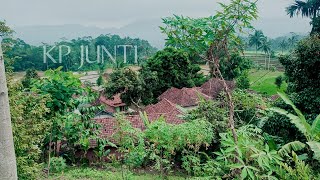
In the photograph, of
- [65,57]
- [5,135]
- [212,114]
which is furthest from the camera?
[65,57]

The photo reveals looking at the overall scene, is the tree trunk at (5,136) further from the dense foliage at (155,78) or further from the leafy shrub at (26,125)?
the dense foliage at (155,78)

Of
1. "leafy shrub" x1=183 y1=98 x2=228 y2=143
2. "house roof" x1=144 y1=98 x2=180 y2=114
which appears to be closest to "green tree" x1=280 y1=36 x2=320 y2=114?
"leafy shrub" x1=183 y1=98 x2=228 y2=143

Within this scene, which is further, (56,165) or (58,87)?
(56,165)

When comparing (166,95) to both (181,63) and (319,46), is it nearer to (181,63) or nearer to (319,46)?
(181,63)

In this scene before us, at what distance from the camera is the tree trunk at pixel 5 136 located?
2.86m

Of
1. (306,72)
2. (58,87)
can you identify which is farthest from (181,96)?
(58,87)

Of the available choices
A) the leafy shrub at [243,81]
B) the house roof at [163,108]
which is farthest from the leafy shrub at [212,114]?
the leafy shrub at [243,81]

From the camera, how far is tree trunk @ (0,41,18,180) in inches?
113

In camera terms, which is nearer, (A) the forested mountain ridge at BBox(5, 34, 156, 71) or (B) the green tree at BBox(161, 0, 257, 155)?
(B) the green tree at BBox(161, 0, 257, 155)

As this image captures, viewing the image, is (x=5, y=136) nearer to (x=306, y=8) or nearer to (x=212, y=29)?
(x=212, y=29)

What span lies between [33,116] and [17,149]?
61 cm

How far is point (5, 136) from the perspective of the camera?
2898 mm

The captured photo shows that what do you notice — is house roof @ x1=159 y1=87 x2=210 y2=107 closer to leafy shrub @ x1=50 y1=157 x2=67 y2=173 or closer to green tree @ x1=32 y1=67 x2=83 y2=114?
leafy shrub @ x1=50 y1=157 x2=67 y2=173

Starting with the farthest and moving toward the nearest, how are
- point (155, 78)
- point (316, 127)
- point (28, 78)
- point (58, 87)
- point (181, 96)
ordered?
point (28, 78) < point (181, 96) < point (155, 78) < point (316, 127) < point (58, 87)
